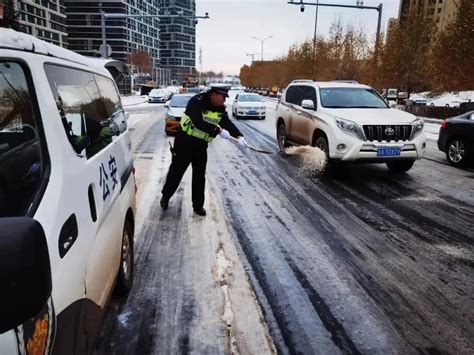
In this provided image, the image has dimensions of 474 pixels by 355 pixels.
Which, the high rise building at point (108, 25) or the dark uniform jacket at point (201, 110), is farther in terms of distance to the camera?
the high rise building at point (108, 25)

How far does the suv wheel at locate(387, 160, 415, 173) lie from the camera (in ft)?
28.9

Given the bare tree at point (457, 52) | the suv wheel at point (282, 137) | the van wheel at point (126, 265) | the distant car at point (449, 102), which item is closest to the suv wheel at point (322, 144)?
the suv wheel at point (282, 137)

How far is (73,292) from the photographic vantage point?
1.88 meters

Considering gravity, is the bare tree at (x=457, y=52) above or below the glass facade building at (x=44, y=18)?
below

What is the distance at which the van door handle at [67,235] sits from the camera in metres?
1.79

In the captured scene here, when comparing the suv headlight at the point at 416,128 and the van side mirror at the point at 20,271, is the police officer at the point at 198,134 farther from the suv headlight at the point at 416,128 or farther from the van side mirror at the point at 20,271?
the van side mirror at the point at 20,271

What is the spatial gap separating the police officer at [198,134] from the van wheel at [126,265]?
2123 mm

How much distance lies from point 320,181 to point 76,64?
6045 mm

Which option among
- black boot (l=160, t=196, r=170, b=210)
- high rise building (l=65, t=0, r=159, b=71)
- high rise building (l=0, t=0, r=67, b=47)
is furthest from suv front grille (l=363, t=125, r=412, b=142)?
high rise building (l=65, t=0, r=159, b=71)

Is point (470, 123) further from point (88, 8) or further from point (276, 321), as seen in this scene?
point (88, 8)

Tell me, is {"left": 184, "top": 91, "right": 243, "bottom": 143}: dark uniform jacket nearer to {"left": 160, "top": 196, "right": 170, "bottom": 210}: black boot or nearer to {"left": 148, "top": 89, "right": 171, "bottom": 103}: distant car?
{"left": 160, "top": 196, "right": 170, "bottom": 210}: black boot

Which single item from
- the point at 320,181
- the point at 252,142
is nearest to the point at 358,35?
the point at 252,142

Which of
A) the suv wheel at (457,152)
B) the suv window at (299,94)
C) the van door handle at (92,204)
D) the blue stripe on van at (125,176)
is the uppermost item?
the suv window at (299,94)

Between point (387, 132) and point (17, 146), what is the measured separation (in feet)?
22.8
